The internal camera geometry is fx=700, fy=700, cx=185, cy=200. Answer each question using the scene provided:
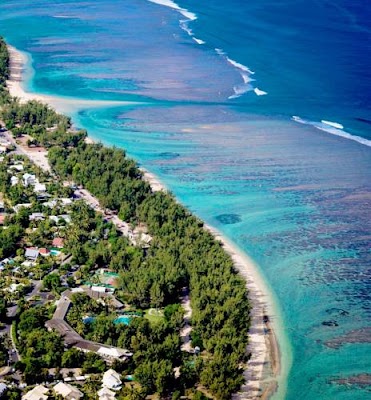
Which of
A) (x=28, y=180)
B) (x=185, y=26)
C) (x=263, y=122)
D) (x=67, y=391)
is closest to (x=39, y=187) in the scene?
(x=28, y=180)

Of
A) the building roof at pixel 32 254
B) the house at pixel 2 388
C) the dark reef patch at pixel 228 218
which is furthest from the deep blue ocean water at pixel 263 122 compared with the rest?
the building roof at pixel 32 254

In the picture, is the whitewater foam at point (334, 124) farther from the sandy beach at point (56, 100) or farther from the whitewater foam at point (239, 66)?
the sandy beach at point (56, 100)

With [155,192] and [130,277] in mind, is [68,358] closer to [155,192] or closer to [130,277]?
[130,277]

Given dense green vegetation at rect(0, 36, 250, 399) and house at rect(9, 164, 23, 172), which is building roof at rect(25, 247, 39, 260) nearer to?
dense green vegetation at rect(0, 36, 250, 399)

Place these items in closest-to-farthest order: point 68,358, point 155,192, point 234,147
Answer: point 68,358 < point 155,192 < point 234,147

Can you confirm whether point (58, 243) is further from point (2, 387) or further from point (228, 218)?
point (2, 387)

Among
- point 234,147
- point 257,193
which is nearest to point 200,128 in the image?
point 234,147

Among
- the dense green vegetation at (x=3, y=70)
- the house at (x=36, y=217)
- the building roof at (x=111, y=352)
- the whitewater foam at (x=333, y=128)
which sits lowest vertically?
the building roof at (x=111, y=352)
